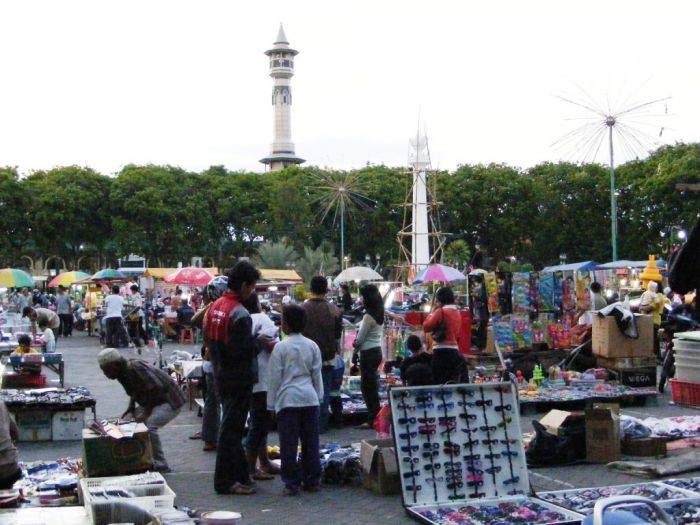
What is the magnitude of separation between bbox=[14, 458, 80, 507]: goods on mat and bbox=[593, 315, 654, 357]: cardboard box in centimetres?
811

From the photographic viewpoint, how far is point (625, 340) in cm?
1304

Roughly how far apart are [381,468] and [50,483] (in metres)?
2.75

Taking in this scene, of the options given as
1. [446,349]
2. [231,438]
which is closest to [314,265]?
[446,349]

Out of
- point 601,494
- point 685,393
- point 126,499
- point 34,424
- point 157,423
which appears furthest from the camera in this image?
point 685,393

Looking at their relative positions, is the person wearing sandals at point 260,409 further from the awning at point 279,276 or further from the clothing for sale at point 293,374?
the awning at point 279,276

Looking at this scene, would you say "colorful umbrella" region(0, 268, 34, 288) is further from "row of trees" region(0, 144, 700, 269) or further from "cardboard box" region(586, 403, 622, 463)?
"row of trees" region(0, 144, 700, 269)

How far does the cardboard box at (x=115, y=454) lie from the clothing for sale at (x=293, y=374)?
1125mm

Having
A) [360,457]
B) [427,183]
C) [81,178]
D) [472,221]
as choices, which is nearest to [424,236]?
[427,183]

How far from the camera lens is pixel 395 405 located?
6562 mm

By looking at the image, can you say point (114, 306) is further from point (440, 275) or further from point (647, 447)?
point (647, 447)

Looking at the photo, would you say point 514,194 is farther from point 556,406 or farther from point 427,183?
point 556,406

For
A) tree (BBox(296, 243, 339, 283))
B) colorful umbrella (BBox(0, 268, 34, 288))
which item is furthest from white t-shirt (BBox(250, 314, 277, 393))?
tree (BBox(296, 243, 339, 283))

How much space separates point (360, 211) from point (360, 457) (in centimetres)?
4836

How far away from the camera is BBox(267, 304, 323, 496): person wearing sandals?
23.4 ft
